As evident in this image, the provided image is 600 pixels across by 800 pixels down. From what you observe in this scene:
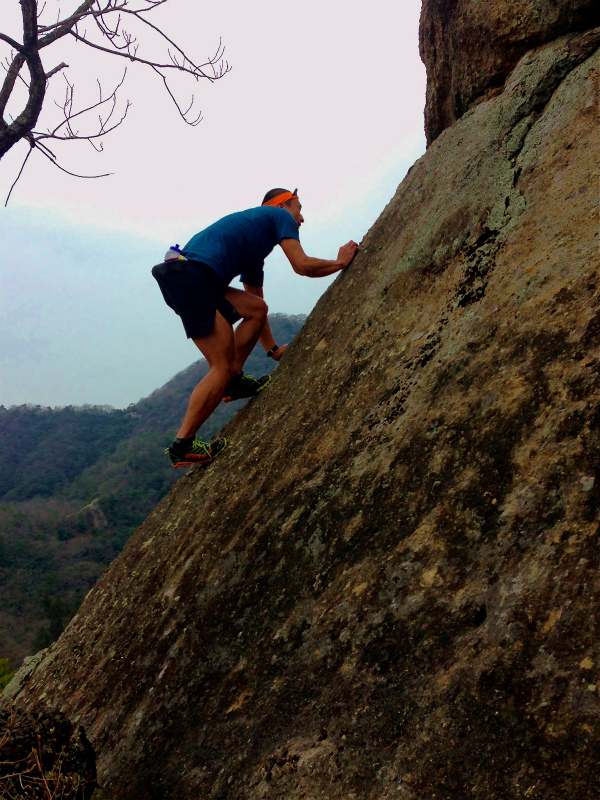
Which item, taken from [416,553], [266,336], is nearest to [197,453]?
[266,336]

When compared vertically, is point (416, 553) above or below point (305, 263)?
below

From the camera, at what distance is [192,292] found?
15.9 ft

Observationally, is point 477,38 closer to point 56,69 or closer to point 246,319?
point 246,319

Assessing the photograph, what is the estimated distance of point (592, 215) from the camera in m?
3.23

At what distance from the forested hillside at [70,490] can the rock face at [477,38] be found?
2905cm

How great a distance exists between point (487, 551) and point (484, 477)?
36 cm

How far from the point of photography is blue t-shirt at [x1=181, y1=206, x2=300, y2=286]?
4.98 m

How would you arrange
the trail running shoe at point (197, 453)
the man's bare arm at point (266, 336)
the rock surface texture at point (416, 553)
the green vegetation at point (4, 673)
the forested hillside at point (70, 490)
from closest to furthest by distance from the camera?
the rock surface texture at point (416, 553) < the trail running shoe at point (197, 453) < the man's bare arm at point (266, 336) < the green vegetation at point (4, 673) < the forested hillside at point (70, 490)

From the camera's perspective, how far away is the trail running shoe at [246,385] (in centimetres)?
545

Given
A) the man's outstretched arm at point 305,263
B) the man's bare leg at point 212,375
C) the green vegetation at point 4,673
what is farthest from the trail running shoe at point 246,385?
the green vegetation at point 4,673

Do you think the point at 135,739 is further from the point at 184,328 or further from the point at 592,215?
the point at 592,215

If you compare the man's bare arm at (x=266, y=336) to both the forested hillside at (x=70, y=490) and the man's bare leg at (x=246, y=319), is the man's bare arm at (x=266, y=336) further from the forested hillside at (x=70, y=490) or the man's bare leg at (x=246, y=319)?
the forested hillside at (x=70, y=490)

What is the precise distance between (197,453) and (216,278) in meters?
1.43

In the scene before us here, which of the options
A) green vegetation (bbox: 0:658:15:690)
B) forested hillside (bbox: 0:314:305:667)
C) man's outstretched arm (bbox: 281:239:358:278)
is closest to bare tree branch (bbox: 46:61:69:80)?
man's outstretched arm (bbox: 281:239:358:278)
